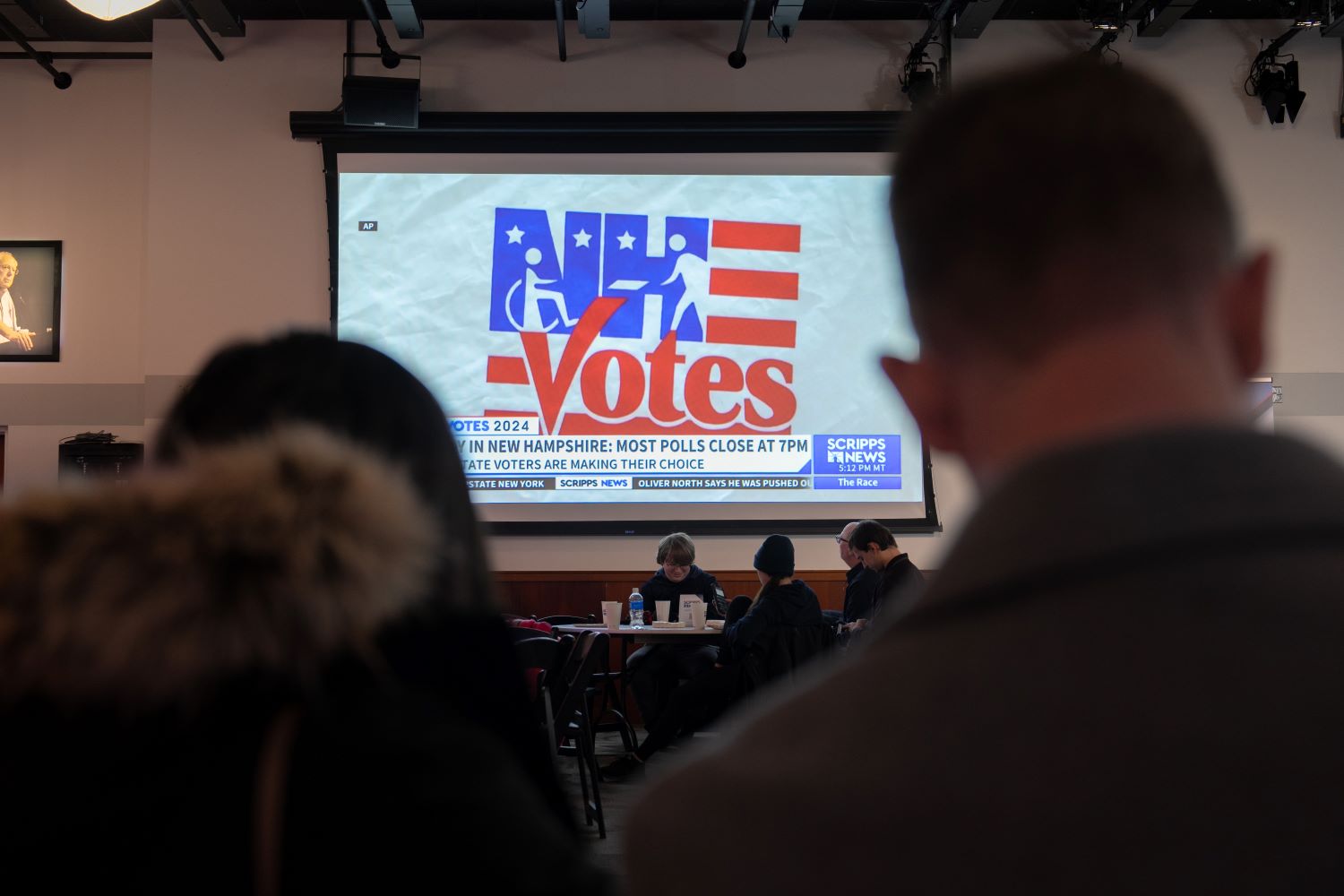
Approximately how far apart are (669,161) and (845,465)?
255cm

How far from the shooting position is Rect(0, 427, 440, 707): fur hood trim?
644 millimetres

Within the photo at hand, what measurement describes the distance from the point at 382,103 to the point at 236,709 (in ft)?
24.6

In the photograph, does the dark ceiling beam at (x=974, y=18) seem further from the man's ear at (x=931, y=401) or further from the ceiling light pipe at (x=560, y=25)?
the man's ear at (x=931, y=401)

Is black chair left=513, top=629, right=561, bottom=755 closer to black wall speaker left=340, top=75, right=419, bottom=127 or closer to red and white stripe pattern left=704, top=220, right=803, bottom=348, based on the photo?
red and white stripe pattern left=704, top=220, right=803, bottom=348

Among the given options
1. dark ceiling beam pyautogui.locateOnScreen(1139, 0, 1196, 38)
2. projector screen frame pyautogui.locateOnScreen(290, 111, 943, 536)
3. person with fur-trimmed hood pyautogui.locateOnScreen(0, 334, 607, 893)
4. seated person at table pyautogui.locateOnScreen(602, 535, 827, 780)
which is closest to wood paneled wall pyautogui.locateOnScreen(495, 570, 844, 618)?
projector screen frame pyautogui.locateOnScreen(290, 111, 943, 536)

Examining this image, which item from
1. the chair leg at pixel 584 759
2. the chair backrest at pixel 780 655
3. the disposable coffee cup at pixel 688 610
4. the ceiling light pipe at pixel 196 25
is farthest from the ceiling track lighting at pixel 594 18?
the chair leg at pixel 584 759

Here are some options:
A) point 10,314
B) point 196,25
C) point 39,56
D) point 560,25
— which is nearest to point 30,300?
point 10,314

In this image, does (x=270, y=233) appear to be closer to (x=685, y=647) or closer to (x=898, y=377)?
(x=685, y=647)

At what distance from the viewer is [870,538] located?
5539 millimetres

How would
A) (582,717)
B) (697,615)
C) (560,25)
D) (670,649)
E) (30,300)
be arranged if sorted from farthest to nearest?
(30,300), (560,25), (670,649), (697,615), (582,717)

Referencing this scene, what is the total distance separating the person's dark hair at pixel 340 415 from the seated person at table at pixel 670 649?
17.2ft

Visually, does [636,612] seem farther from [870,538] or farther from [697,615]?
[870,538]

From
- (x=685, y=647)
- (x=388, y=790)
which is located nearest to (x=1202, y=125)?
(x=388, y=790)

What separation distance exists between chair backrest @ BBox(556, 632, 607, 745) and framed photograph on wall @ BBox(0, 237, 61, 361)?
218 inches
